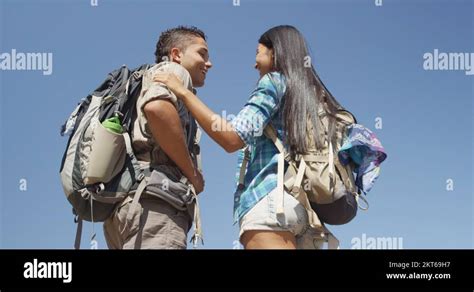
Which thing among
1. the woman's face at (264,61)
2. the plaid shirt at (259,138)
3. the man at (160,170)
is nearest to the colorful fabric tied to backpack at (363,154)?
the plaid shirt at (259,138)

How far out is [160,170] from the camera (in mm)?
4762

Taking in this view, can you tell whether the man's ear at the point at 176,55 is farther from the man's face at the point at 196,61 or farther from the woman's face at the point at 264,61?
the woman's face at the point at 264,61

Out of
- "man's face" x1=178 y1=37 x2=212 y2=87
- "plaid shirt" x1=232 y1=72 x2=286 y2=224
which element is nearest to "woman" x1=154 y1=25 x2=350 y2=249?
"plaid shirt" x1=232 y1=72 x2=286 y2=224

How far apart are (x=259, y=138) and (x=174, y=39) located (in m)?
1.30

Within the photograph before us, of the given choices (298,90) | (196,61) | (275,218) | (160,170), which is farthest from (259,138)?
A: (196,61)

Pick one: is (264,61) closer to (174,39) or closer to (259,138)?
(259,138)

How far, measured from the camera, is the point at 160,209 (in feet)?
→ 15.6

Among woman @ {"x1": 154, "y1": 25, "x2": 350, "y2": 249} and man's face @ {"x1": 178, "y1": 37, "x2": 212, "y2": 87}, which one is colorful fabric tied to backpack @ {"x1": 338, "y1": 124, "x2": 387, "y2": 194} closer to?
woman @ {"x1": 154, "y1": 25, "x2": 350, "y2": 249}

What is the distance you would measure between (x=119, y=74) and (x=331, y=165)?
1.69 meters

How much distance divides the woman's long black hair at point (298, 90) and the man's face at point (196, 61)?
0.54 meters

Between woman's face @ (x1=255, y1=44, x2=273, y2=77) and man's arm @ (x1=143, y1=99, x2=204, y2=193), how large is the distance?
0.69 metres

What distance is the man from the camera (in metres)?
4.68
